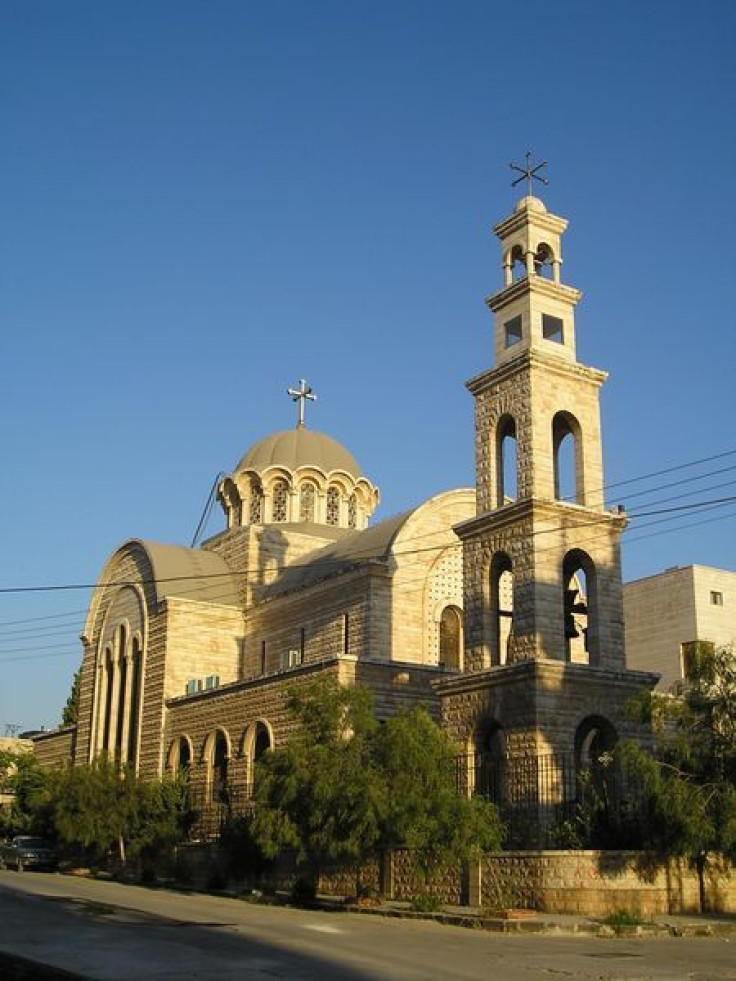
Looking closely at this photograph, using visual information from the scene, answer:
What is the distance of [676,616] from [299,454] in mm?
15117

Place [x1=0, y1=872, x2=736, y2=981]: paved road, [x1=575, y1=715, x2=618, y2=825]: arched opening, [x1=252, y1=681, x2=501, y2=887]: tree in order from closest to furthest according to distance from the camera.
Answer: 1. [x1=0, y1=872, x2=736, y2=981]: paved road
2. [x1=252, y1=681, x2=501, y2=887]: tree
3. [x1=575, y1=715, x2=618, y2=825]: arched opening

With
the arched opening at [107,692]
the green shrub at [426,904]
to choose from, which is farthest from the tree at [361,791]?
the arched opening at [107,692]

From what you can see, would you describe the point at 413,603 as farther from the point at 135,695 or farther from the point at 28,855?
the point at 28,855

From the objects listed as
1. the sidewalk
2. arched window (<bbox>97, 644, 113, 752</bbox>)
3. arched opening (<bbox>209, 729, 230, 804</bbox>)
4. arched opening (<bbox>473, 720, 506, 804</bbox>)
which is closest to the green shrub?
the sidewalk

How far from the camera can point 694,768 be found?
18.0 meters

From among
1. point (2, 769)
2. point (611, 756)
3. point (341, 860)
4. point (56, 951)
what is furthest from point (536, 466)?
point (2, 769)

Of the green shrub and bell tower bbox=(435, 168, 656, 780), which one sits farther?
bell tower bbox=(435, 168, 656, 780)

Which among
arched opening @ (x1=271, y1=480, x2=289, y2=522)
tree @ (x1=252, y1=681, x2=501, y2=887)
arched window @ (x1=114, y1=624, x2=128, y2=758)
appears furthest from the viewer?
arched opening @ (x1=271, y1=480, x2=289, y2=522)

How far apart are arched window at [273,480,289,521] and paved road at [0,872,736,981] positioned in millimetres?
21806

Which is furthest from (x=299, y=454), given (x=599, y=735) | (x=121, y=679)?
A: (x=599, y=735)

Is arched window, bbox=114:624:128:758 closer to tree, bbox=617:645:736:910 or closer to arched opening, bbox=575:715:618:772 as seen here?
arched opening, bbox=575:715:618:772

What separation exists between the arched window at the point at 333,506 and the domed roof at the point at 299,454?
851mm

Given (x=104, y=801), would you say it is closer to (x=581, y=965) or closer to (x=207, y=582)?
(x=207, y=582)

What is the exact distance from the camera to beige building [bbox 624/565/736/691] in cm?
4066
